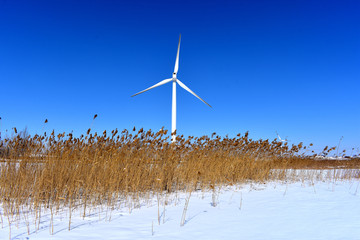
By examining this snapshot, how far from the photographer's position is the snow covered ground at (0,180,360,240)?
2.69 metres

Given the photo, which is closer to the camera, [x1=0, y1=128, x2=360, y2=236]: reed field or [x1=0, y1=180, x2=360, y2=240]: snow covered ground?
[x1=0, y1=180, x2=360, y2=240]: snow covered ground

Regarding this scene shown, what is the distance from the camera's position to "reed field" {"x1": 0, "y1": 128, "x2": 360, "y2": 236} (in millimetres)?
4184

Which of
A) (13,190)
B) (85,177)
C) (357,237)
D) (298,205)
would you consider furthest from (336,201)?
(13,190)

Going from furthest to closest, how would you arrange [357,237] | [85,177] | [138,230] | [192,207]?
[85,177], [192,207], [138,230], [357,237]

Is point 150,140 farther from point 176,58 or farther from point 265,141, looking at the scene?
point 176,58

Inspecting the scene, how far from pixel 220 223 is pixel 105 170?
259cm

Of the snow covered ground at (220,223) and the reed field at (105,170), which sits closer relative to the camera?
the snow covered ground at (220,223)

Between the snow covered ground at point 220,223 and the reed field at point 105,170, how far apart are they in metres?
0.29

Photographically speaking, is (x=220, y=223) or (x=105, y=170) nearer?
(x=220, y=223)

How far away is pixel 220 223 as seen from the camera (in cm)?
316

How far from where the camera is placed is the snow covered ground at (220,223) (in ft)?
8.83

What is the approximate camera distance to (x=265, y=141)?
874cm

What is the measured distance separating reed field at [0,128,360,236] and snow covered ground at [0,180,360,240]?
0.96ft

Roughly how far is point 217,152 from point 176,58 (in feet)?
34.6
